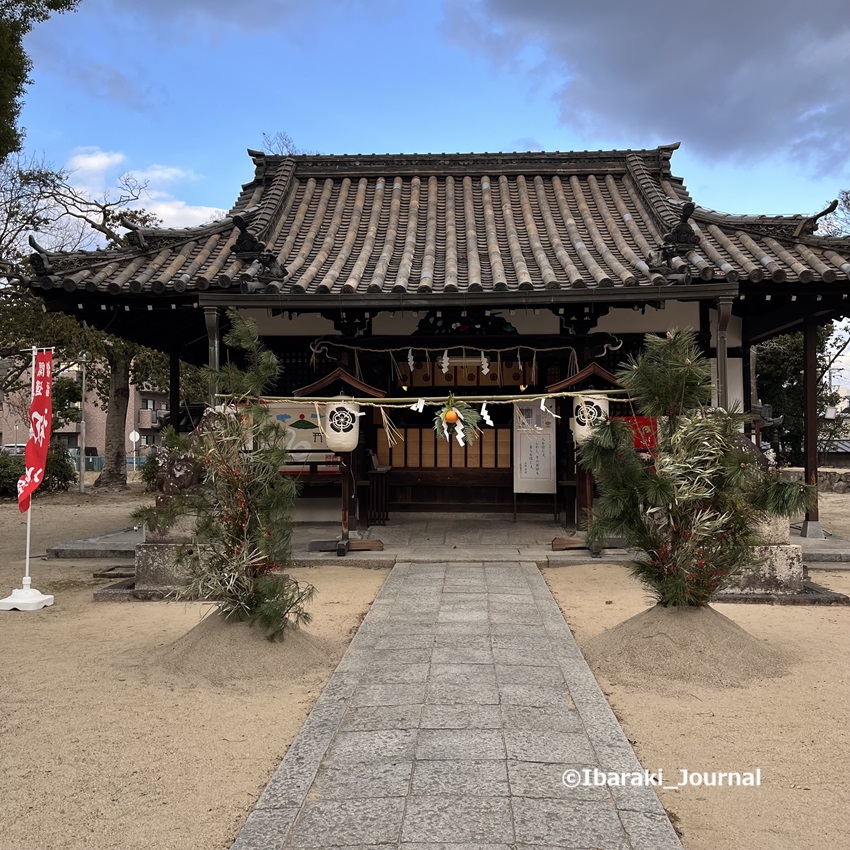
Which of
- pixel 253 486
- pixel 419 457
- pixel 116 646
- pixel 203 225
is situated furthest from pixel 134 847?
pixel 203 225

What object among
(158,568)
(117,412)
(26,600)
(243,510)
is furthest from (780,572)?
(117,412)

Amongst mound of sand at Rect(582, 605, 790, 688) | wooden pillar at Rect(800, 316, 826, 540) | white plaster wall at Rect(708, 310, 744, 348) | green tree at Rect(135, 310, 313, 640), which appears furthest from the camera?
white plaster wall at Rect(708, 310, 744, 348)

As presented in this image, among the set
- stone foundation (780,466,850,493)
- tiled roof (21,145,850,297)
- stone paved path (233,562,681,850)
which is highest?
tiled roof (21,145,850,297)

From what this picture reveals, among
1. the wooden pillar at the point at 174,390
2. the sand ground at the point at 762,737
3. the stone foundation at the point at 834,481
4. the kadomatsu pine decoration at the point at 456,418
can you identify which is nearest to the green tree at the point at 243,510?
the kadomatsu pine decoration at the point at 456,418

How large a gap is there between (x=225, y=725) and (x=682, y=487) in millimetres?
3400

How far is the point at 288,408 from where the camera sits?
975cm

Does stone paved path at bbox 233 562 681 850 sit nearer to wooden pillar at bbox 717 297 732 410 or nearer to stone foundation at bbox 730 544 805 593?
stone foundation at bbox 730 544 805 593

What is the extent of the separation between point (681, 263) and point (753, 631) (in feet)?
14.9

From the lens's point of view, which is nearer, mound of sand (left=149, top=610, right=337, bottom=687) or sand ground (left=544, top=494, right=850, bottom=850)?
sand ground (left=544, top=494, right=850, bottom=850)

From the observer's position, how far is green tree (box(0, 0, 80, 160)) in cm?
1040

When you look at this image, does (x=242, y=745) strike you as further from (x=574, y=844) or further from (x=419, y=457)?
(x=419, y=457)

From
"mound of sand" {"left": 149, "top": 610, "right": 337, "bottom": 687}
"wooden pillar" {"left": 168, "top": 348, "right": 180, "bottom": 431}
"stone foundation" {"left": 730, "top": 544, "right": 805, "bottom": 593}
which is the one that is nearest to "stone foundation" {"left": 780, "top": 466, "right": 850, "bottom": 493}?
"stone foundation" {"left": 730, "top": 544, "right": 805, "bottom": 593}

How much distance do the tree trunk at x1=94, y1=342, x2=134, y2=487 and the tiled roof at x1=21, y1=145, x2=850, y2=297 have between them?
9.74 m

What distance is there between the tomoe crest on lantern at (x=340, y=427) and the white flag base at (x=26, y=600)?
11.3 feet
